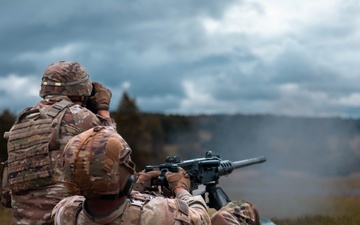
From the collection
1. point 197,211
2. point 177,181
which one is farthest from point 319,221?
point 197,211

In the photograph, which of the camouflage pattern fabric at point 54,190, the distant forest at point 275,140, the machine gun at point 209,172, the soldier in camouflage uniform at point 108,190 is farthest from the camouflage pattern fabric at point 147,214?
the distant forest at point 275,140

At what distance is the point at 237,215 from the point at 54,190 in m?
3.02

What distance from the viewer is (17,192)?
311 inches

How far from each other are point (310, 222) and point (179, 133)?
50.9ft

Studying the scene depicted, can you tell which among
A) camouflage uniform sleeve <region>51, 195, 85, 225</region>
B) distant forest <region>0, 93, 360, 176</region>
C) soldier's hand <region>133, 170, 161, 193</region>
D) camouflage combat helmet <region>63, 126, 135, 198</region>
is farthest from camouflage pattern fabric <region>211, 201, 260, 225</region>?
distant forest <region>0, 93, 360, 176</region>


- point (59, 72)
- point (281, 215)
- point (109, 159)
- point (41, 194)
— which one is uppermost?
point (59, 72)

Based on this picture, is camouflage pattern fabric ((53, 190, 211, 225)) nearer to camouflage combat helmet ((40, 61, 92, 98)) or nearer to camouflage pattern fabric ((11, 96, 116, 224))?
camouflage pattern fabric ((11, 96, 116, 224))

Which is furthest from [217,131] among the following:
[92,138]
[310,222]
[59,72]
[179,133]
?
[92,138]

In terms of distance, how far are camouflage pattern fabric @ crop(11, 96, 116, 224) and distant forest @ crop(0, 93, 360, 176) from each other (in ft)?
55.9

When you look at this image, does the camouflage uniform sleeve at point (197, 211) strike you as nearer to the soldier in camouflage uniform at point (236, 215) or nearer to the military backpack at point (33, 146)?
the soldier in camouflage uniform at point (236, 215)

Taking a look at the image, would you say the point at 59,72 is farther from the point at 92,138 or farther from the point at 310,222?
the point at 310,222

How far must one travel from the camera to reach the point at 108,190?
16.8 ft

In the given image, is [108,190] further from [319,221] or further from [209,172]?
[319,221]

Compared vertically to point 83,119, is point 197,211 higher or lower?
lower
